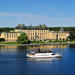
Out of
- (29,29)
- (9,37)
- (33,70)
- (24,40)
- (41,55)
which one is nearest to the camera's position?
(33,70)

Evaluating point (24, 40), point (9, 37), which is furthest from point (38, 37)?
point (24, 40)

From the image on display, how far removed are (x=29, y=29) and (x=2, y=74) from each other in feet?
176

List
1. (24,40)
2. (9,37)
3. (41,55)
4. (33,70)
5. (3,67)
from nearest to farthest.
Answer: (33,70) < (3,67) < (41,55) < (24,40) < (9,37)

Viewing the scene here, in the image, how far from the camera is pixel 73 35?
2896 inches

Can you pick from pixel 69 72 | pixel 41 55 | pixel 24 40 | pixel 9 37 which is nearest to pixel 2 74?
pixel 69 72

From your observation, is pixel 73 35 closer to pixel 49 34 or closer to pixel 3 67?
pixel 49 34

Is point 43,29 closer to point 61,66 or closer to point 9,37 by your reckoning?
point 9,37

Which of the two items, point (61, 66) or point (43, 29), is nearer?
point (61, 66)

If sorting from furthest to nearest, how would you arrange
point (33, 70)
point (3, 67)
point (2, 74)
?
1. point (3, 67)
2. point (33, 70)
3. point (2, 74)

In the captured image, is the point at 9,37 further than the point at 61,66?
Yes

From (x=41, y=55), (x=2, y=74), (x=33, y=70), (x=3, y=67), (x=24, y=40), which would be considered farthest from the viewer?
(x=24, y=40)

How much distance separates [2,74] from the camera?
69.2 ft

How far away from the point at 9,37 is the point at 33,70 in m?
47.2

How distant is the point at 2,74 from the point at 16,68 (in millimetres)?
2835
